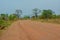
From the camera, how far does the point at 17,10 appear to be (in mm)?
140375

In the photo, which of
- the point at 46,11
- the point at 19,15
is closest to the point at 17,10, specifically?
the point at 19,15

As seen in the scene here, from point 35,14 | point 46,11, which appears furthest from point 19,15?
point 46,11

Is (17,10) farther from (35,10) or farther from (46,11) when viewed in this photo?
(46,11)

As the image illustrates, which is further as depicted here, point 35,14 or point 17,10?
point 17,10

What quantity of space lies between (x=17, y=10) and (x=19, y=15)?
577 centimetres

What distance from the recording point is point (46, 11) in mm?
106000

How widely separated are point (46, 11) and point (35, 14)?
742 inches

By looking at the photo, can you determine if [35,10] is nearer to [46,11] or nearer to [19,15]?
[19,15]

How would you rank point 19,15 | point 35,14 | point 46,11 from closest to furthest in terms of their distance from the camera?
1. point 46,11
2. point 35,14
3. point 19,15

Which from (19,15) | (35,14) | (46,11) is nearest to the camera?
(46,11)

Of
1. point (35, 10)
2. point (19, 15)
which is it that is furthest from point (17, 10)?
point (35, 10)

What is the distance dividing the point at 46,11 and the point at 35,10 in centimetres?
2294

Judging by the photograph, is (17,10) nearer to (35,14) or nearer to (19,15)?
→ (19,15)

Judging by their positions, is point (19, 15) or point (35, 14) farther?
point (19, 15)
